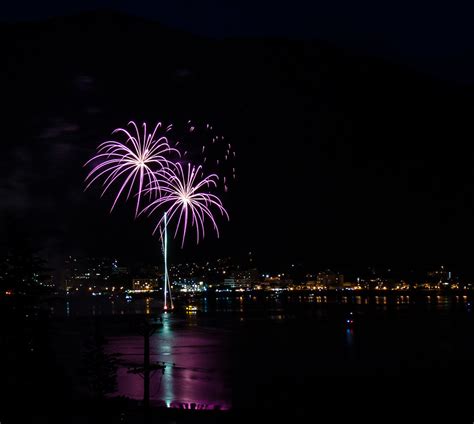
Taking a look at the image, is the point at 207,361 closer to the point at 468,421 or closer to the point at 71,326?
the point at 468,421

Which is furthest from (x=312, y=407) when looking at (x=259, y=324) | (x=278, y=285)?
(x=278, y=285)

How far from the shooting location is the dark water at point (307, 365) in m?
15.7

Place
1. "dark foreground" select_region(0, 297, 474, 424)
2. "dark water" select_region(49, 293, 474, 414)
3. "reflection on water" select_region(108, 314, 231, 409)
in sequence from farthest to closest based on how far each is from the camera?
"reflection on water" select_region(108, 314, 231, 409)
"dark water" select_region(49, 293, 474, 414)
"dark foreground" select_region(0, 297, 474, 424)

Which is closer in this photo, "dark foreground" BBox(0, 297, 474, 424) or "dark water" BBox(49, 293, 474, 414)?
"dark foreground" BBox(0, 297, 474, 424)

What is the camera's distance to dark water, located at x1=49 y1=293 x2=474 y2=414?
51.5 feet

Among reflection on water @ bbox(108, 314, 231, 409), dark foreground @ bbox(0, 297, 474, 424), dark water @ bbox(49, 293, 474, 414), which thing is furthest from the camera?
reflection on water @ bbox(108, 314, 231, 409)

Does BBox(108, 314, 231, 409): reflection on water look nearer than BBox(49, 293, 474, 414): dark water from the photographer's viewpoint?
No

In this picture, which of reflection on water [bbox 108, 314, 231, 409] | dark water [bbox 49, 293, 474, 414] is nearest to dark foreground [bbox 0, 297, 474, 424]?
dark water [bbox 49, 293, 474, 414]

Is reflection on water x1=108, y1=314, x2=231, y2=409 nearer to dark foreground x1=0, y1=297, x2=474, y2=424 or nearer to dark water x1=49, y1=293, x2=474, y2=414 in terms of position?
dark water x1=49, y1=293, x2=474, y2=414

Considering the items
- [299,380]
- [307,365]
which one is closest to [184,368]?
[307,365]

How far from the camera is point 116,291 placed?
132 metres

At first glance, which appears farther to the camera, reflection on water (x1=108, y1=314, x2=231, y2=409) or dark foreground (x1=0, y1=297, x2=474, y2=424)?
reflection on water (x1=108, y1=314, x2=231, y2=409)

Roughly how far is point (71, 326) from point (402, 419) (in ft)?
113

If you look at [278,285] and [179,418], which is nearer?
[179,418]
